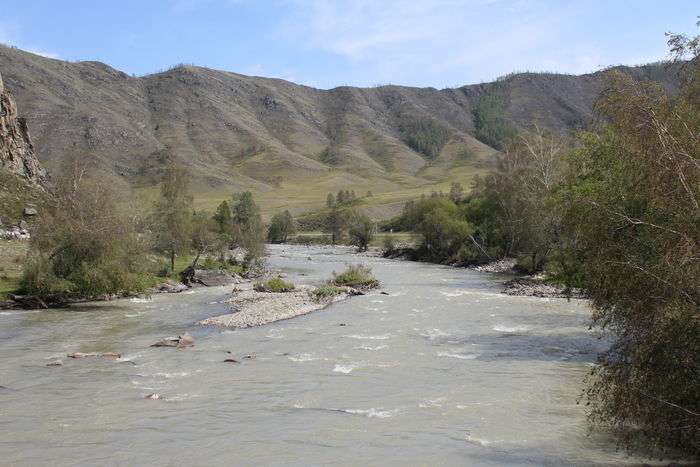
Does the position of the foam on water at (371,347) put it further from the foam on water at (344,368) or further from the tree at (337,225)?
the tree at (337,225)

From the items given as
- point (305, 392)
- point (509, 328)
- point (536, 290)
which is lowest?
point (305, 392)

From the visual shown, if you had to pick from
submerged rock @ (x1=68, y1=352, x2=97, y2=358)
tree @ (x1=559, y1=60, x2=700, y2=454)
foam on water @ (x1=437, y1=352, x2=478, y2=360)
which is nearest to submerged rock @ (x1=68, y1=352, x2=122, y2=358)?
submerged rock @ (x1=68, y1=352, x2=97, y2=358)

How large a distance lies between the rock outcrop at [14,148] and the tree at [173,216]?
23960mm

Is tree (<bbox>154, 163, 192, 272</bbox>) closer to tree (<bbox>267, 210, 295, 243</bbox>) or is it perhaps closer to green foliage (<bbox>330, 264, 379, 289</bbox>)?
green foliage (<bbox>330, 264, 379, 289</bbox>)

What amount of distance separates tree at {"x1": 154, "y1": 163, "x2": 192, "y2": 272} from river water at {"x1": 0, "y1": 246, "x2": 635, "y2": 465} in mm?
25700

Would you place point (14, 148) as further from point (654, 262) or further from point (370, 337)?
point (654, 262)

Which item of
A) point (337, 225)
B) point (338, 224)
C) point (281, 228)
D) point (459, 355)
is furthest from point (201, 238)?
point (281, 228)

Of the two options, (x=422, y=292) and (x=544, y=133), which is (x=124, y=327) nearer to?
(x=422, y=292)

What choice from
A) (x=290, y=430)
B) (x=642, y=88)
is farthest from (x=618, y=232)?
(x=290, y=430)

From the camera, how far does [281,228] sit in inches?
6811

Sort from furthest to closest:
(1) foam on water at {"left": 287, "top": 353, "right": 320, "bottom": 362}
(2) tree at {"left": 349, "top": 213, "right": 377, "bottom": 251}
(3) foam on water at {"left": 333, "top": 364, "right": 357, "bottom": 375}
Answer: (2) tree at {"left": 349, "top": 213, "right": 377, "bottom": 251}, (1) foam on water at {"left": 287, "top": 353, "right": 320, "bottom": 362}, (3) foam on water at {"left": 333, "top": 364, "right": 357, "bottom": 375}

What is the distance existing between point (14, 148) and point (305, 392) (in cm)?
7378

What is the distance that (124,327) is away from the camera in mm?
33625

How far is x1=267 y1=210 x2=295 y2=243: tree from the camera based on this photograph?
17300 cm
